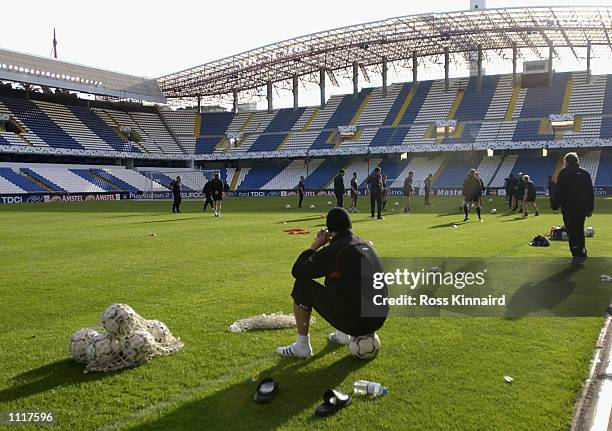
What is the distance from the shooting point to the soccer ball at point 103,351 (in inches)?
197

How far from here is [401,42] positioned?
54.6m

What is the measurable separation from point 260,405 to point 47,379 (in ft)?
6.73

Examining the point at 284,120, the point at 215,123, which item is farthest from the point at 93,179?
the point at 284,120

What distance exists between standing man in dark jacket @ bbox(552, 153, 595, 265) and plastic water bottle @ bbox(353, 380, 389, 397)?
6.70m

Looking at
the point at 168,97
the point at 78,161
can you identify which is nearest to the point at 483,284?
the point at 78,161

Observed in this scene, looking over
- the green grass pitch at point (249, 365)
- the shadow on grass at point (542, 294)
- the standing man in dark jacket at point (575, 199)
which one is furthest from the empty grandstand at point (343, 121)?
the green grass pitch at point (249, 365)

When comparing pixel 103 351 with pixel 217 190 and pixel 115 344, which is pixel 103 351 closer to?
pixel 115 344

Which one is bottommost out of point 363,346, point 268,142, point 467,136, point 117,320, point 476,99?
point 363,346

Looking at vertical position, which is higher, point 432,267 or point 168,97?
point 168,97

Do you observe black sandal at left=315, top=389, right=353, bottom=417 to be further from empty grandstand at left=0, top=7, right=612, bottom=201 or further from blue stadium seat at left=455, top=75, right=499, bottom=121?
blue stadium seat at left=455, top=75, right=499, bottom=121

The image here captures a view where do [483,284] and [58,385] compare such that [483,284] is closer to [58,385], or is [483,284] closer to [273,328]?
[273,328]

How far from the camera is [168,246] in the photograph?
14.0 meters

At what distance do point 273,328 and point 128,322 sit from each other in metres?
1.76

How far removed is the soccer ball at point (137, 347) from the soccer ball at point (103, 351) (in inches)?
3.2
